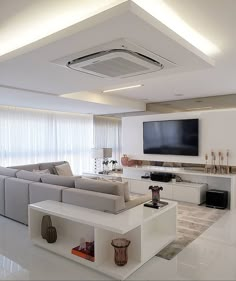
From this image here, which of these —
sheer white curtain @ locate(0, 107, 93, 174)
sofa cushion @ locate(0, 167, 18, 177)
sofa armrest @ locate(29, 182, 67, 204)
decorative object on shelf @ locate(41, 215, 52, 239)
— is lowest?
decorative object on shelf @ locate(41, 215, 52, 239)

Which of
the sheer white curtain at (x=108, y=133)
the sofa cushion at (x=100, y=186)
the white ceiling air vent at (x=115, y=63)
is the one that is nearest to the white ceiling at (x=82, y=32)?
the white ceiling air vent at (x=115, y=63)

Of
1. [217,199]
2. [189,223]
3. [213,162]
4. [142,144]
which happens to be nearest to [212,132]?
[213,162]

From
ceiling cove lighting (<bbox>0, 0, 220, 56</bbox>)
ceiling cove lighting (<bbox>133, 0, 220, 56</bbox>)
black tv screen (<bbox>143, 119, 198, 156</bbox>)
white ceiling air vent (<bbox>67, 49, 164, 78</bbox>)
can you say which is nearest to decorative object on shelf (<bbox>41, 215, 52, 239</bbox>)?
white ceiling air vent (<bbox>67, 49, 164, 78</bbox>)

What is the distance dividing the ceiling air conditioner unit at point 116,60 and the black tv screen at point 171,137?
310 centimetres

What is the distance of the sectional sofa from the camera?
10.1 feet

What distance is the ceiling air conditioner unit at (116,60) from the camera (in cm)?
221

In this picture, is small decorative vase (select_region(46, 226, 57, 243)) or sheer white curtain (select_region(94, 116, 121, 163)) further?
sheer white curtain (select_region(94, 116, 121, 163))

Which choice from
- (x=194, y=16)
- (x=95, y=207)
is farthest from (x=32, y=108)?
(x=194, y=16)

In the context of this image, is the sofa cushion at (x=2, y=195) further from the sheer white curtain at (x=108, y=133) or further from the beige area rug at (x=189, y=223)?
the sheer white curtain at (x=108, y=133)

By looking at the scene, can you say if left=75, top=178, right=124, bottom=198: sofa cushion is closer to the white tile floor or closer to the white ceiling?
the white tile floor

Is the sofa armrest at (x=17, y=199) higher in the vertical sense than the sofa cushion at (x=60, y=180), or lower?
lower

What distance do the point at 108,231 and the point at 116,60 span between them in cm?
194

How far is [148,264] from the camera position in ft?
9.26

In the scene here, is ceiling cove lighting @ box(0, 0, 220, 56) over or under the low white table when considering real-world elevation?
over
